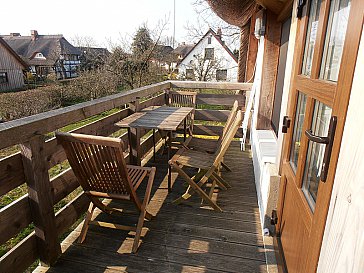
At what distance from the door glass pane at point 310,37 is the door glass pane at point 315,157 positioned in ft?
1.19

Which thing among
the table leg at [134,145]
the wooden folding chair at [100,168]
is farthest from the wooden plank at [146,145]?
the wooden folding chair at [100,168]

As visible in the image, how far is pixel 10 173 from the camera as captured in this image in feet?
5.46

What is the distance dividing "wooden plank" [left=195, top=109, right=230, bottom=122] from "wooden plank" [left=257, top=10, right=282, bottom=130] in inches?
42.7

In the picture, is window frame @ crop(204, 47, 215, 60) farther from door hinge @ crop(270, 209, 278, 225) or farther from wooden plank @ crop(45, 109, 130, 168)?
door hinge @ crop(270, 209, 278, 225)

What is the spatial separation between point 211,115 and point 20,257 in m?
3.86

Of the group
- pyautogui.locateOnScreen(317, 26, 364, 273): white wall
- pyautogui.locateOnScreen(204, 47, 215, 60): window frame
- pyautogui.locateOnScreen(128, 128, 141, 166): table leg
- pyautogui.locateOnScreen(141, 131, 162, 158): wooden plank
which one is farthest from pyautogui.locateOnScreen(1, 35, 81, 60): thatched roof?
pyautogui.locateOnScreen(317, 26, 364, 273): white wall

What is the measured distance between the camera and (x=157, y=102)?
4637mm

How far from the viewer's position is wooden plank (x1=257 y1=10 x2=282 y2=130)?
3.65 metres

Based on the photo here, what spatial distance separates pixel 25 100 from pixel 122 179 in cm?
997

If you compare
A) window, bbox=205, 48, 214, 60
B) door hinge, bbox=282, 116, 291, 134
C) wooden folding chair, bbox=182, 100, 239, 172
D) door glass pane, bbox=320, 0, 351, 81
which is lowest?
wooden folding chair, bbox=182, 100, 239, 172

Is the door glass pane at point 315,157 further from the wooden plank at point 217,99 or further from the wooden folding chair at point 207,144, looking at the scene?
the wooden plank at point 217,99

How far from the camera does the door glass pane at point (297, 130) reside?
1.74 meters

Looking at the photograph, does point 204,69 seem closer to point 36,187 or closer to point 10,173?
point 36,187

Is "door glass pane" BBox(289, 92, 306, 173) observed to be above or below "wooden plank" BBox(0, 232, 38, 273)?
above
